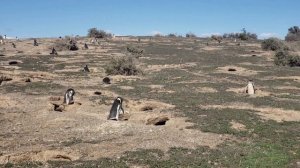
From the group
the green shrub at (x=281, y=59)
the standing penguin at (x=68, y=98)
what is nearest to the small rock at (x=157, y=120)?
the standing penguin at (x=68, y=98)

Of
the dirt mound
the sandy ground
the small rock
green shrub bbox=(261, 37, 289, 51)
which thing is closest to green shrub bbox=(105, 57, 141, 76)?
the sandy ground

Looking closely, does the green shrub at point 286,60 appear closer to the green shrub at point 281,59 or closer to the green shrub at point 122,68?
the green shrub at point 281,59

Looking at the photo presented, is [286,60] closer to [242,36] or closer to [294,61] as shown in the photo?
[294,61]

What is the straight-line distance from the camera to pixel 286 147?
1738 cm

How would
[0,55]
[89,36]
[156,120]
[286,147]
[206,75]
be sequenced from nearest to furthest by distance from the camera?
[286,147]
[156,120]
[206,75]
[0,55]
[89,36]

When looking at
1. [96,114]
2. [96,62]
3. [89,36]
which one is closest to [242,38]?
[89,36]

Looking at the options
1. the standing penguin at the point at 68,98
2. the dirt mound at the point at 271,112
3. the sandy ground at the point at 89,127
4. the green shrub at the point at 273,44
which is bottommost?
the dirt mound at the point at 271,112

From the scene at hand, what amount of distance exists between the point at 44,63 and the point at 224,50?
2505 centimetres

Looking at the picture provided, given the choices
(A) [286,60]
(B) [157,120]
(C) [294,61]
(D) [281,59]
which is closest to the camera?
(B) [157,120]

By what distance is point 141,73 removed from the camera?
3853cm

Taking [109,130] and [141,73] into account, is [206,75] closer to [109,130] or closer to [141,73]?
[141,73]

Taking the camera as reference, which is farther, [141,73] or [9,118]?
[141,73]

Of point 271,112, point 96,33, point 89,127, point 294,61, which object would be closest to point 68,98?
point 89,127

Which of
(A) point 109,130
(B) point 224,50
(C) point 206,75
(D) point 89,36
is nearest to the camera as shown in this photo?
(A) point 109,130
